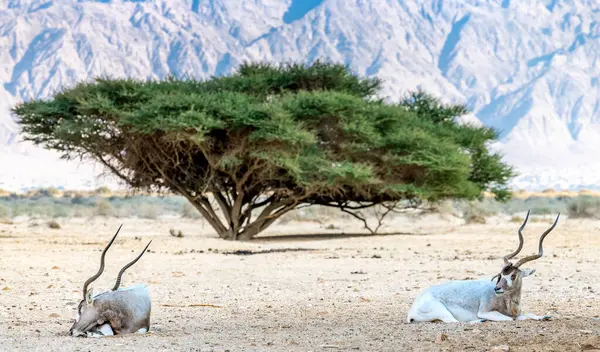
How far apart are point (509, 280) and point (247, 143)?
736 inches

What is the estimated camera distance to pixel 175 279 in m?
16.3

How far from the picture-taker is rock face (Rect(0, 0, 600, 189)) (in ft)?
475

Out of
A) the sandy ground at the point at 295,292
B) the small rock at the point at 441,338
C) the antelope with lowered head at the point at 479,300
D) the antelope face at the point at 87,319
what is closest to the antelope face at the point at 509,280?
the antelope with lowered head at the point at 479,300

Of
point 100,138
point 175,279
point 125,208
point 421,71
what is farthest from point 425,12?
point 175,279

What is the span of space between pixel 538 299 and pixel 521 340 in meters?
4.34

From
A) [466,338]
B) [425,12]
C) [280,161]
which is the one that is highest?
[425,12]

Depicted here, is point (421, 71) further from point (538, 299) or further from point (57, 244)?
point (538, 299)

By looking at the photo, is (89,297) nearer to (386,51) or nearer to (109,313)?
(109,313)

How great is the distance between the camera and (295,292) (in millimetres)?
14203

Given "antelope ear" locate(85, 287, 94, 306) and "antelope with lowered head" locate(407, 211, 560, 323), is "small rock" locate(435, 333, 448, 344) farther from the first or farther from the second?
"antelope ear" locate(85, 287, 94, 306)

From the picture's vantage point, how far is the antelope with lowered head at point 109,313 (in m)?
9.02

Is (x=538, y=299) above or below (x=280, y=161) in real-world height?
below

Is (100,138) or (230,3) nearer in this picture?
(100,138)

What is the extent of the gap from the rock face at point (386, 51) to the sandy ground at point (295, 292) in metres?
104
